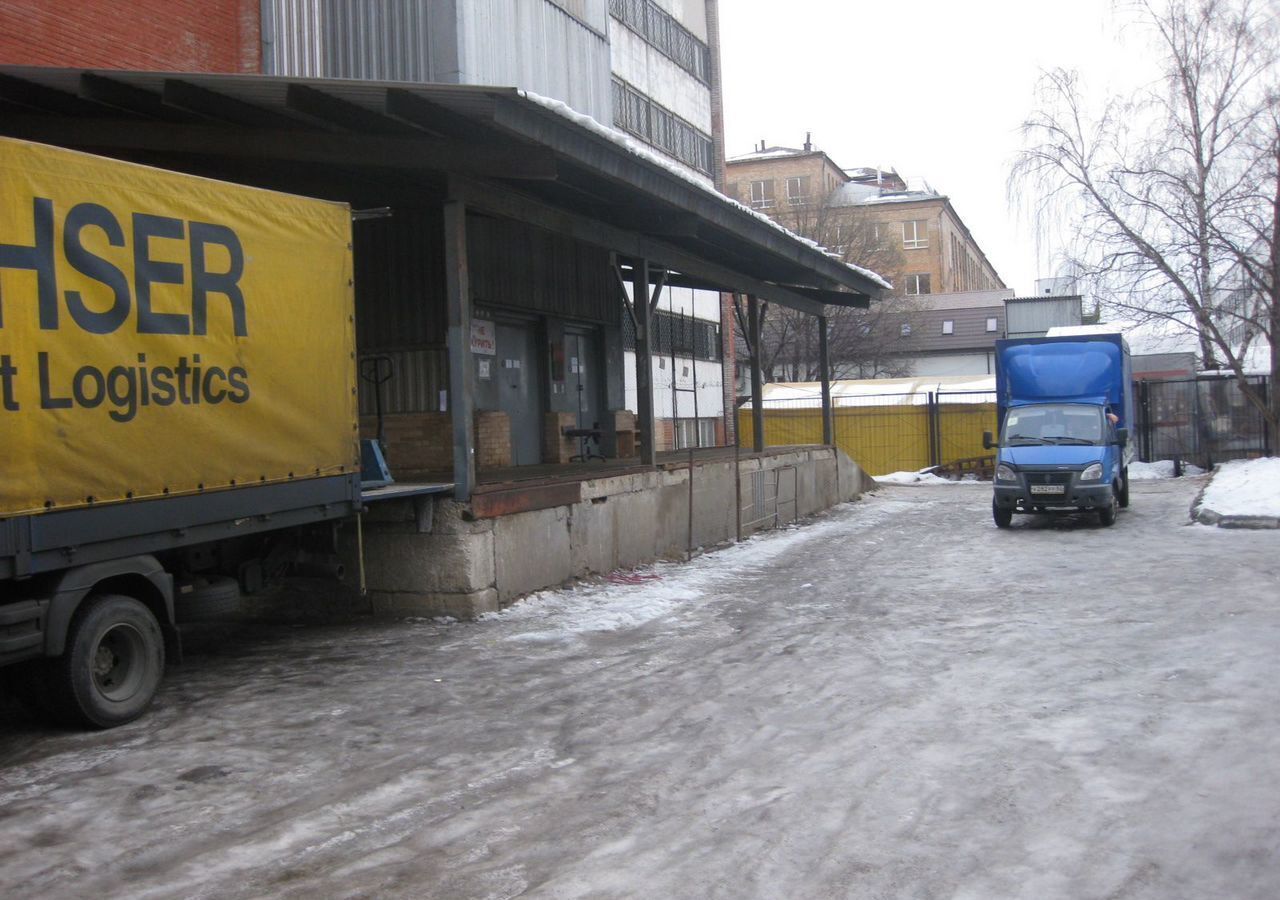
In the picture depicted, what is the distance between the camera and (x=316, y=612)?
36.9 ft

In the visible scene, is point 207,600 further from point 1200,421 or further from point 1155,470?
point 1200,421

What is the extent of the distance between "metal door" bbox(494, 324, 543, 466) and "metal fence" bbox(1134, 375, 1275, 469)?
2049 centimetres

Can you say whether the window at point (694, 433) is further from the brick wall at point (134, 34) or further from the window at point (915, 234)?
the window at point (915, 234)

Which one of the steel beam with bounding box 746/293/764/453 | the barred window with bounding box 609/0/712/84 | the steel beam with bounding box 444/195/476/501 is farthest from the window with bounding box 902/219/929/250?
the steel beam with bounding box 444/195/476/501

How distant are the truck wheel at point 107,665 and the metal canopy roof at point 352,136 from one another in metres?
4.33

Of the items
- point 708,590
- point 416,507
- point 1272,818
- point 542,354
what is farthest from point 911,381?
point 1272,818

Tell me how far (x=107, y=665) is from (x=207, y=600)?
1016mm

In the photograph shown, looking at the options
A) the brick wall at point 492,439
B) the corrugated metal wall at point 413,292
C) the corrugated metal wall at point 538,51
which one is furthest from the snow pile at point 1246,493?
the corrugated metal wall at point 538,51

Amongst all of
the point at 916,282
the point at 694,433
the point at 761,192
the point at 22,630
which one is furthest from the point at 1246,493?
the point at 916,282

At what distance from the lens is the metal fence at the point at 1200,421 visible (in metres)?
31.4

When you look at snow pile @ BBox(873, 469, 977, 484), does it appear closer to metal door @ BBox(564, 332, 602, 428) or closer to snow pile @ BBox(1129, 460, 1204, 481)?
snow pile @ BBox(1129, 460, 1204, 481)

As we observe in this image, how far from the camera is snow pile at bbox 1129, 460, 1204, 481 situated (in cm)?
3033

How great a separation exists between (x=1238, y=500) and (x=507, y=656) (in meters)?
14.4

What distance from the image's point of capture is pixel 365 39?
1944 cm
